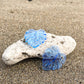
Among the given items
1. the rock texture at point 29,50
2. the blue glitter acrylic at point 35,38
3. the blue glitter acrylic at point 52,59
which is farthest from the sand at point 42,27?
the blue glitter acrylic at point 35,38

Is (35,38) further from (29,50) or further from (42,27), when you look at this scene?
(42,27)

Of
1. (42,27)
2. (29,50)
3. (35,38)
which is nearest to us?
(29,50)

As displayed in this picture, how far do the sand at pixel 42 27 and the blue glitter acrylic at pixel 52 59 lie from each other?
0.10m

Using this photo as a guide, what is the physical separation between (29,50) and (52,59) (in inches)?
19.3

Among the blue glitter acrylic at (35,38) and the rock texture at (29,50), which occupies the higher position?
the blue glitter acrylic at (35,38)

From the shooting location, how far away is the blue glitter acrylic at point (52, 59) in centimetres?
270

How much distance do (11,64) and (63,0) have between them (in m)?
4.18

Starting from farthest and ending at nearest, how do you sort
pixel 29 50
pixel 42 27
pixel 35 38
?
1. pixel 42 27
2. pixel 35 38
3. pixel 29 50

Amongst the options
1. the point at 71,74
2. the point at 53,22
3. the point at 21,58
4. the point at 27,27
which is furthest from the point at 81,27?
the point at 21,58

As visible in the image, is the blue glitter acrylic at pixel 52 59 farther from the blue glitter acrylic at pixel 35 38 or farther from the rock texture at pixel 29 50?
the blue glitter acrylic at pixel 35 38

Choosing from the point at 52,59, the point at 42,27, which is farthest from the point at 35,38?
the point at 42,27

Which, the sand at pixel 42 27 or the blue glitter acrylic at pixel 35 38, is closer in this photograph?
the sand at pixel 42 27

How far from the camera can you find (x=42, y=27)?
161 inches

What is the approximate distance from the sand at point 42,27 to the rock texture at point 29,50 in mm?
217
